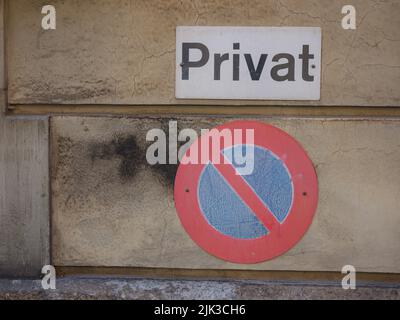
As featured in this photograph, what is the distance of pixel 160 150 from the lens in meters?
3.39

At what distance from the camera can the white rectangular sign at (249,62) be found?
3293mm

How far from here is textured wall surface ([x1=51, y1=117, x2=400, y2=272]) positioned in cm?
332

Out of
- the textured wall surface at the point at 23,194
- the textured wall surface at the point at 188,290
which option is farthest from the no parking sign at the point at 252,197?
the textured wall surface at the point at 23,194

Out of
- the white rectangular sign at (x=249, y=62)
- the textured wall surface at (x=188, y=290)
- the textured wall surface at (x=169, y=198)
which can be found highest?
the white rectangular sign at (x=249, y=62)

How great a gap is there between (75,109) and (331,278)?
6.05 ft

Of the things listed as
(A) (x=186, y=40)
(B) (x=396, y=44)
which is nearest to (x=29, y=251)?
(A) (x=186, y=40)

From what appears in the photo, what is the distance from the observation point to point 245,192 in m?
3.37

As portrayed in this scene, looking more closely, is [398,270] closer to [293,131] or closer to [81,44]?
[293,131]

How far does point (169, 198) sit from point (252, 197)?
1.62 ft

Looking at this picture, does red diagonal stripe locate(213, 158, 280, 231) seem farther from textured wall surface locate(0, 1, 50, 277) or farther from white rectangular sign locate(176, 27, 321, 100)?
textured wall surface locate(0, 1, 50, 277)

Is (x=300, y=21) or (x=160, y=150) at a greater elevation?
(x=300, y=21)

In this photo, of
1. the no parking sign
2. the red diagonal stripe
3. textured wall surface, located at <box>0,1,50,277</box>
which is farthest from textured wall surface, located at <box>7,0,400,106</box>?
the red diagonal stripe

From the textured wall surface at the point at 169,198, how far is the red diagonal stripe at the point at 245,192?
0.25 metres

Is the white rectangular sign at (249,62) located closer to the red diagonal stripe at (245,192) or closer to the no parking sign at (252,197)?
the no parking sign at (252,197)
